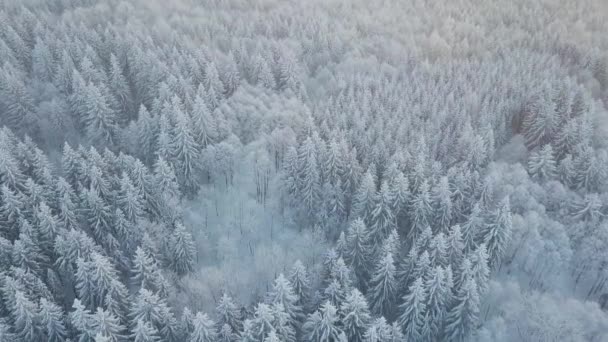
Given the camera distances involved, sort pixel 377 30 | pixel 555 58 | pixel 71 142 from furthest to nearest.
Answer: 1. pixel 377 30
2. pixel 555 58
3. pixel 71 142

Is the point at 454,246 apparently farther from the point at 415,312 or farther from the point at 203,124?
the point at 203,124

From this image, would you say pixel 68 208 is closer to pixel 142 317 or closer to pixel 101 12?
pixel 142 317

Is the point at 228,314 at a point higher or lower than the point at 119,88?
lower

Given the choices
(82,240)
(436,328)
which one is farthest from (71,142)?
(436,328)

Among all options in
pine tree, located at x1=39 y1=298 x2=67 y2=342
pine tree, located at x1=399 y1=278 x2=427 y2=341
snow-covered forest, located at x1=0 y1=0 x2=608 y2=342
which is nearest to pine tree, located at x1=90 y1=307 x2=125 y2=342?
snow-covered forest, located at x1=0 y1=0 x2=608 y2=342

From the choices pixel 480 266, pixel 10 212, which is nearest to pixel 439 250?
pixel 480 266
